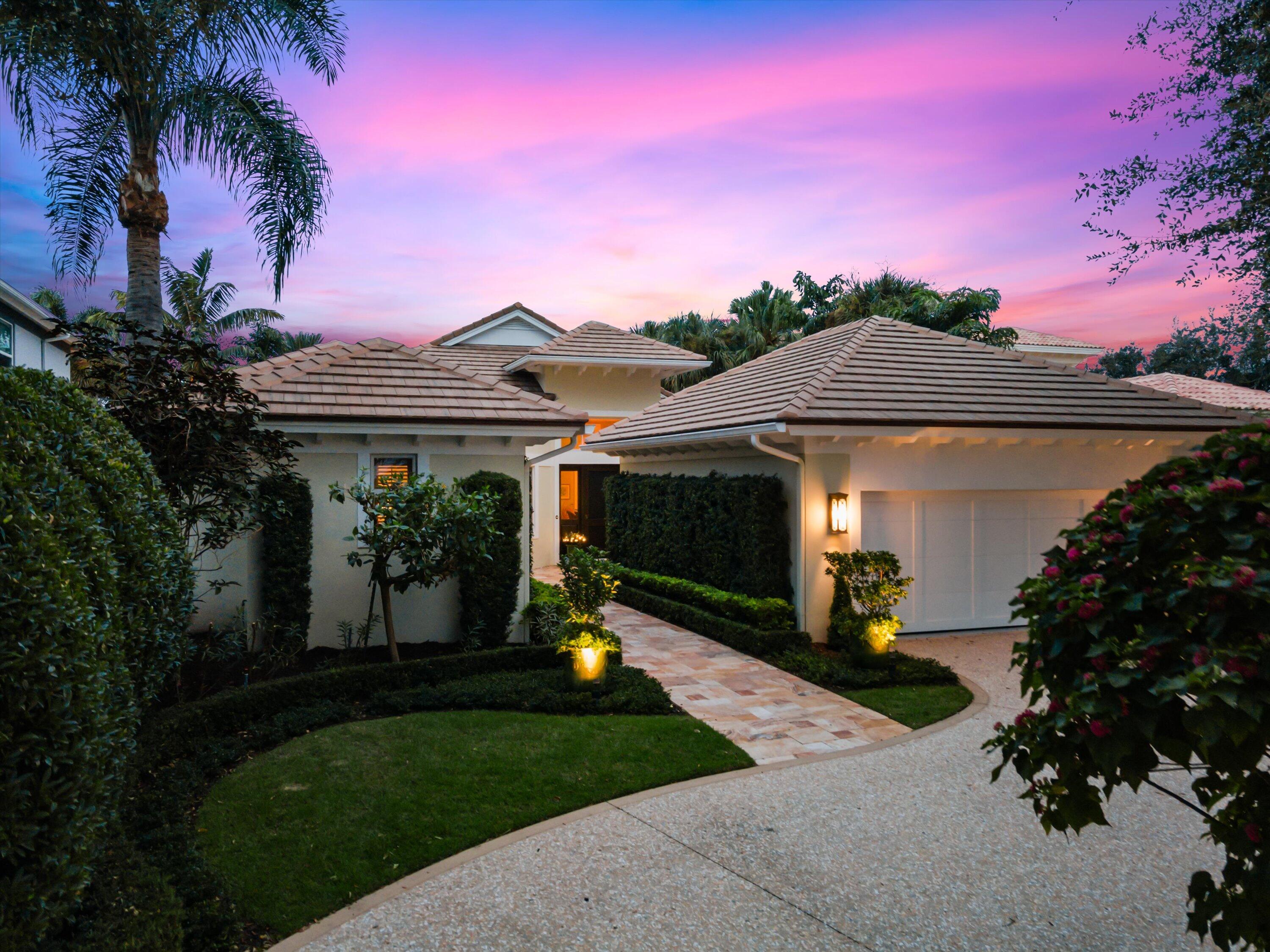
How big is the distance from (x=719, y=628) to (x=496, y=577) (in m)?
4.08

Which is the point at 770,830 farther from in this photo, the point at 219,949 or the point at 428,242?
the point at 428,242

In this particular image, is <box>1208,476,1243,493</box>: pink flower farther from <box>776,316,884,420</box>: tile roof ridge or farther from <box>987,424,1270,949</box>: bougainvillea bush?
<box>776,316,884,420</box>: tile roof ridge

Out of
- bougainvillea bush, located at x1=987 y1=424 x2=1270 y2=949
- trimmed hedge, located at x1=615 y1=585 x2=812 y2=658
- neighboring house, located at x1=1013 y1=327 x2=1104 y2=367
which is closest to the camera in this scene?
bougainvillea bush, located at x1=987 y1=424 x2=1270 y2=949

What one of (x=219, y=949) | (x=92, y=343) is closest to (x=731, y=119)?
(x=92, y=343)

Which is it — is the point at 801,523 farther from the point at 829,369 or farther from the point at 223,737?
the point at 223,737

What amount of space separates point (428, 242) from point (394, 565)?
1167 centimetres

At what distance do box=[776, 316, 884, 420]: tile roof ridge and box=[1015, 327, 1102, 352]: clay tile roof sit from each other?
2069 centimetres

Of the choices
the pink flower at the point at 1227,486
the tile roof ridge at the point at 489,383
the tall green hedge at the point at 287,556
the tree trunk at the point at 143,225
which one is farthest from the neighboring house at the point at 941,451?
the tree trunk at the point at 143,225

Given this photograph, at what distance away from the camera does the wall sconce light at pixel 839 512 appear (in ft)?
36.1

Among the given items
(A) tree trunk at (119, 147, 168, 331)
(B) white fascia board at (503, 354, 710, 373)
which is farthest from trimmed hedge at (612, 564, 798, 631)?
(A) tree trunk at (119, 147, 168, 331)

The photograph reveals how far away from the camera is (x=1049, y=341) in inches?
1297

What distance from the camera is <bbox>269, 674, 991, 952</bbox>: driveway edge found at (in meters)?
4.18

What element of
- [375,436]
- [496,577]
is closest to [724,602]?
[496,577]

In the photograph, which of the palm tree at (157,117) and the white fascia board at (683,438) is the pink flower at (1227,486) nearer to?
the white fascia board at (683,438)
